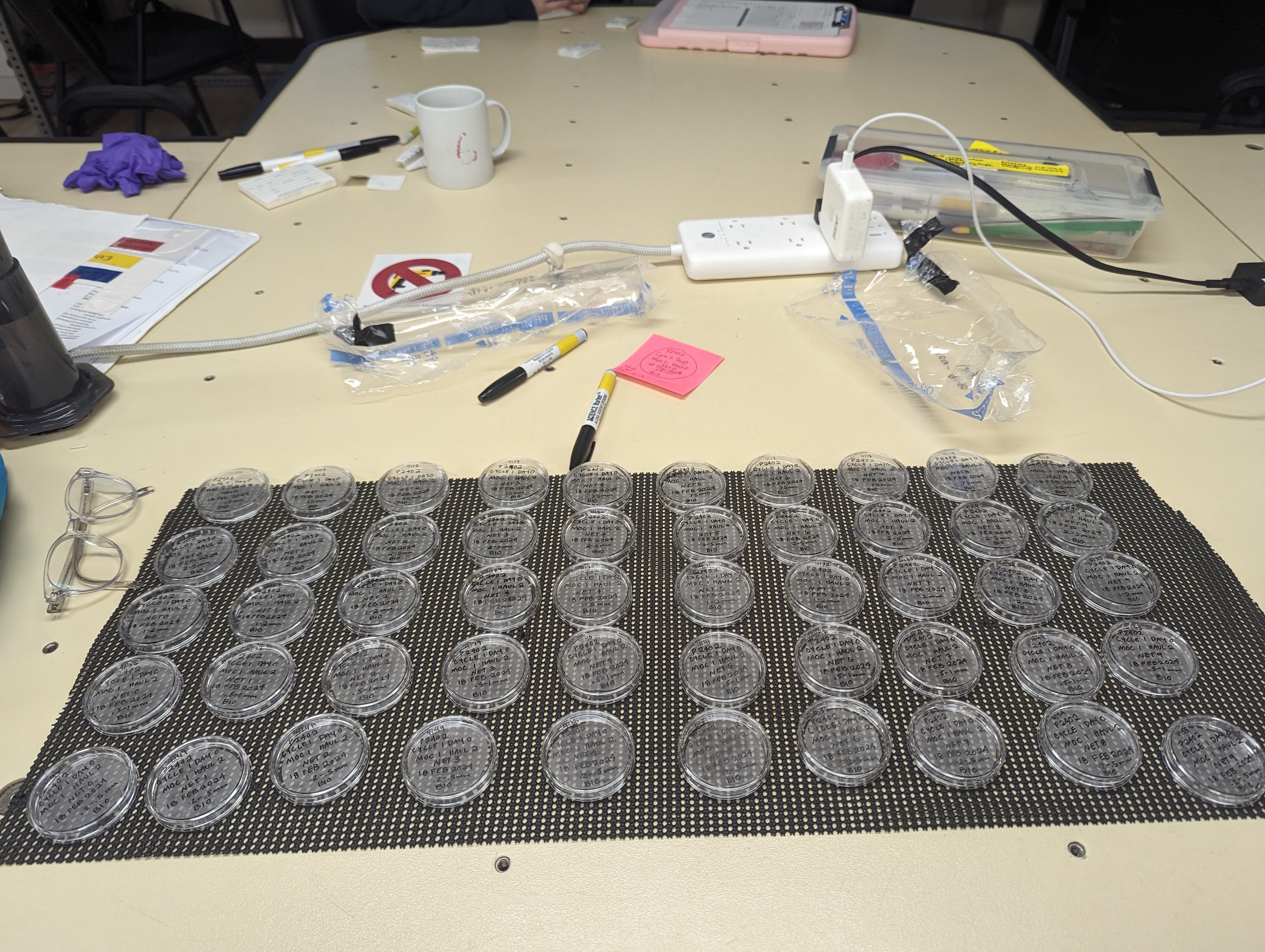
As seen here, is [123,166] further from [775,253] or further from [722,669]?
[722,669]

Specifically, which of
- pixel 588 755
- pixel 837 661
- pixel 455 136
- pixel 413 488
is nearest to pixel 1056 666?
pixel 837 661

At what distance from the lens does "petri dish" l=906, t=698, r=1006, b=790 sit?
593 mm

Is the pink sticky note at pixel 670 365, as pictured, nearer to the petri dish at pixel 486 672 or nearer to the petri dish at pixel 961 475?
the petri dish at pixel 961 475

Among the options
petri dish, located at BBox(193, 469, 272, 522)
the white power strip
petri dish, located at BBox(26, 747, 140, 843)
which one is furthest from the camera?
the white power strip

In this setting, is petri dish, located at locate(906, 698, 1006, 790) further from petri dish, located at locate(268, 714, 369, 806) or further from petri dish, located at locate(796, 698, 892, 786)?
petri dish, located at locate(268, 714, 369, 806)

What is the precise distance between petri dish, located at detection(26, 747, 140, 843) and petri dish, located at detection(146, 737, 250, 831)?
19 mm

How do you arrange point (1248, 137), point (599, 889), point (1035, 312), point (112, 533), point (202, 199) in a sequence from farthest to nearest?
point (1248, 137) → point (202, 199) → point (1035, 312) → point (112, 533) → point (599, 889)

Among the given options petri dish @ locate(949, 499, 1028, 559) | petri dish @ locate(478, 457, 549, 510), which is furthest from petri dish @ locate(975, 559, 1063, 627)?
petri dish @ locate(478, 457, 549, 510)

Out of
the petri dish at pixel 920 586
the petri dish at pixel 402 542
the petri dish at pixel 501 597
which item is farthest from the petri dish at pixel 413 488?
the petri dish at pixel 920 586

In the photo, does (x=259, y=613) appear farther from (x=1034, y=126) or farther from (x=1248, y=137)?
(x=1248, y=137)

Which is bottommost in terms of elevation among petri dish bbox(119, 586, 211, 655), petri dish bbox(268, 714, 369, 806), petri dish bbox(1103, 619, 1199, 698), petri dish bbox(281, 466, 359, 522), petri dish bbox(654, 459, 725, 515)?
petri dish bbox(1103, 619, 1199, 698)

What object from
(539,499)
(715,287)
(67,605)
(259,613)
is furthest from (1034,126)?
(67,605)

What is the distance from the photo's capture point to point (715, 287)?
3.69 feet

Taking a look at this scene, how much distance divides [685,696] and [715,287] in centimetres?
65
